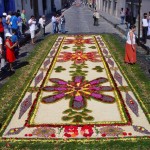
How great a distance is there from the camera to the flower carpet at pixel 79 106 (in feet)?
25.2

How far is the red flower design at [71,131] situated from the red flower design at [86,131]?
186 millimetres

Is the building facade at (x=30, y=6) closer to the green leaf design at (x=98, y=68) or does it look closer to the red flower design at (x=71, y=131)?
the green leaf design at (x=98, y=68)

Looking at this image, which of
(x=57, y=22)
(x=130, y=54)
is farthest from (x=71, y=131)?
(x=57, y=22)

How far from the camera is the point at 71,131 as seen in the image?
304 inches

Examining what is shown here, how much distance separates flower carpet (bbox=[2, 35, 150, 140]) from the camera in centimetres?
769

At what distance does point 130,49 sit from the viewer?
43.7 feet

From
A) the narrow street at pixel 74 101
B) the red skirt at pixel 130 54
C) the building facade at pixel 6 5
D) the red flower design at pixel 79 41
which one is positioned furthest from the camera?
the building facade at pixel 6 5

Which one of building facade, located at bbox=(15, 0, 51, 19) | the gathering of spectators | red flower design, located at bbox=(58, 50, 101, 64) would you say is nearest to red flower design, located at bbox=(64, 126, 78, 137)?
red flower design, located at bbox=(58, 50, 101, 64)

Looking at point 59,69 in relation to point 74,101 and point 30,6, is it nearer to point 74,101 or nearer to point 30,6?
point 74,101

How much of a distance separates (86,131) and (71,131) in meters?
0.40

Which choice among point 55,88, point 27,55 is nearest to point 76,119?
point 55,88

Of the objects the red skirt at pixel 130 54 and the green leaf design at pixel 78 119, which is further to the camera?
the red skirt at pixel 130 54

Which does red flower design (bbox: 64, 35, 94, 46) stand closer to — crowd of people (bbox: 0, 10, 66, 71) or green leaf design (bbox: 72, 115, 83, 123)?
crowd of people (bbox: 0, 10, 66, 71)

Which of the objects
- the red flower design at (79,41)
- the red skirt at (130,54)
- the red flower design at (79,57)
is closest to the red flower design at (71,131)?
the red skirt at (130,54)
